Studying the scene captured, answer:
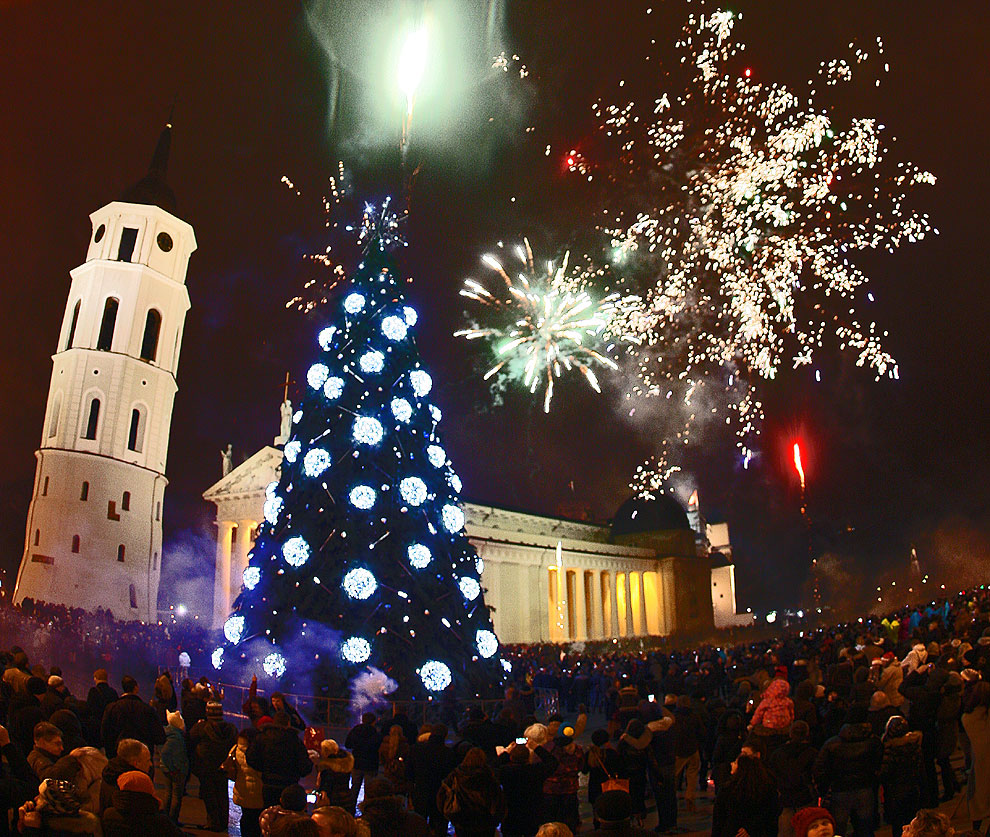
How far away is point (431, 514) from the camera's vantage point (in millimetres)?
16359

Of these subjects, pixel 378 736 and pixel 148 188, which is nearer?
pixel 378 736

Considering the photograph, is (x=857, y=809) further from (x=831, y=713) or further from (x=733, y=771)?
(x=831, y=713)

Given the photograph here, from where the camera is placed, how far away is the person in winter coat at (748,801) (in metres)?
6.30

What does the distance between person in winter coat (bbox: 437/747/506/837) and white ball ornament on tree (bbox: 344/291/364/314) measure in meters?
A: 12.4

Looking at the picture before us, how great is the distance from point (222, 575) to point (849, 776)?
50647 mm

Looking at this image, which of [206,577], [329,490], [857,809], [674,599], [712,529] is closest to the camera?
[857,809]

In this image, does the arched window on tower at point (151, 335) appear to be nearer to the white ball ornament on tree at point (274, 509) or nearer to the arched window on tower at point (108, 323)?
the arched window on tower at point (108, 323)

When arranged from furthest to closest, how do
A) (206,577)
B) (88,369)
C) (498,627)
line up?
(206,577)
(498,627)
(88,369)

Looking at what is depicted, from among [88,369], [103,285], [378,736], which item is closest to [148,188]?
[103,285]

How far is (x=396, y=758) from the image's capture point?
335 inches

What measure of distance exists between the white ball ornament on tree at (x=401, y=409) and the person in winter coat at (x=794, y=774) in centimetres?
1063

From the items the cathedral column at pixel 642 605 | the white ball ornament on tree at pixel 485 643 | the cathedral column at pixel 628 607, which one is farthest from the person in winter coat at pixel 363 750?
the cathedral column at pixel 642 605

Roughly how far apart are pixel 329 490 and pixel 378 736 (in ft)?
23.6

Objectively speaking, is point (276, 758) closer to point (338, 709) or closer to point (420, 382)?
point (338, 709)
